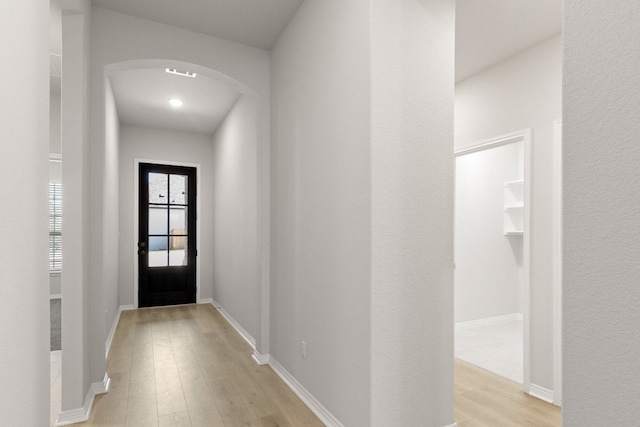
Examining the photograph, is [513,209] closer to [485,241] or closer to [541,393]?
[485,241]

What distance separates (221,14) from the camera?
9.21ft

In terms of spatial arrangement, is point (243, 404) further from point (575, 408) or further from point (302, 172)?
point (575, 408)

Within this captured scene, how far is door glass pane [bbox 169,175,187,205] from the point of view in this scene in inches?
234

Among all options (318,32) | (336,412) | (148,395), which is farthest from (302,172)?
(148,395)

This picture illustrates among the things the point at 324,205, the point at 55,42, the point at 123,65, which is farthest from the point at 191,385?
the point at 55,42

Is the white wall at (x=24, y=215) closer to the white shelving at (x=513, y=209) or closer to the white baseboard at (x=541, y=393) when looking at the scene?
the white baseboard at (x=541, y=393)

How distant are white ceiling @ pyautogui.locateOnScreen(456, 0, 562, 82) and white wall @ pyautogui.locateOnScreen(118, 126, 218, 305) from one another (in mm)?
4419

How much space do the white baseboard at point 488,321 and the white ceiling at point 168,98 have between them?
13.2ft

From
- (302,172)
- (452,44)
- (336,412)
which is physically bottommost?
(336,412)

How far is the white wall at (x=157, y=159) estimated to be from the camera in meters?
5.55

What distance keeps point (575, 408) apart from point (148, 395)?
2.77m

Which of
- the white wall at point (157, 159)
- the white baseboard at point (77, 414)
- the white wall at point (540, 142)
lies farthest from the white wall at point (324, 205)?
the white wall at point (157, 159)

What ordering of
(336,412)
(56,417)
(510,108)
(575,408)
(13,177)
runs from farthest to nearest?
(510,108) → (56,417) → (336,412) → (13,177) → (575,408)

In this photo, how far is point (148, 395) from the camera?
2.66 metres
